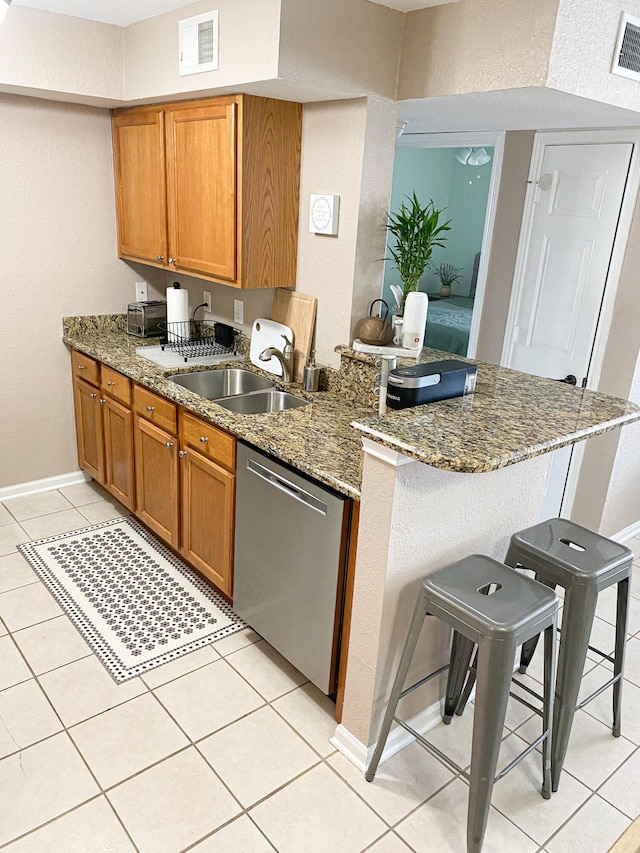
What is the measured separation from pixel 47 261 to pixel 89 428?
95 cm

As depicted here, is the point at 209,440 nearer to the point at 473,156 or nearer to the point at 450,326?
the point at 450,326

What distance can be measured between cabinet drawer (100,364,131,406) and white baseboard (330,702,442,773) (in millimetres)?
1890

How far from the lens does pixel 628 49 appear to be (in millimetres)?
2154

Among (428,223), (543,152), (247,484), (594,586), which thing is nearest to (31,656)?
(247,484)

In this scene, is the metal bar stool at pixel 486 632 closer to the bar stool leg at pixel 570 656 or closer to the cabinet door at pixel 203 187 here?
the bar stool leg at pixel 570 656

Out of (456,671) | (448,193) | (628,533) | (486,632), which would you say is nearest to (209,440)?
(456,671)

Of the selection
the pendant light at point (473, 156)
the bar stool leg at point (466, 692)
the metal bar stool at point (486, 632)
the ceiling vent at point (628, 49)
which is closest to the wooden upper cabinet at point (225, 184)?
the ceiling vent at point (628, 49)

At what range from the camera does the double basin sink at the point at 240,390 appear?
298 cm

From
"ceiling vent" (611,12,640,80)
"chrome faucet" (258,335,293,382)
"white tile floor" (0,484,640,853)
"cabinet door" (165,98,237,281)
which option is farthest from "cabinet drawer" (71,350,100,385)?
"ceiling vent" (611,12,640,80)

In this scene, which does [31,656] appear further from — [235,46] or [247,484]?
[235,46]

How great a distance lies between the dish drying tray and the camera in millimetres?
3473

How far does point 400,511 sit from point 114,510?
2.33 m

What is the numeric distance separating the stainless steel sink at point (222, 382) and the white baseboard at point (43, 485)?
4.19 ft

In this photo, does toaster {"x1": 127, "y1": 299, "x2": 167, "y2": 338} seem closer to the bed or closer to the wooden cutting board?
the wooden cutting board
